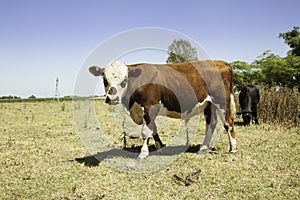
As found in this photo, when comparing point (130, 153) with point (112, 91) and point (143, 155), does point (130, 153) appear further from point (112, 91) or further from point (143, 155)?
point (112, 91)

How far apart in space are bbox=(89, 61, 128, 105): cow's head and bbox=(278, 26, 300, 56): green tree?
3295 centimetres

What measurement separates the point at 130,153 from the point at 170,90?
1.90 metres

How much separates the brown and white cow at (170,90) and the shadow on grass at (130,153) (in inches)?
12.0

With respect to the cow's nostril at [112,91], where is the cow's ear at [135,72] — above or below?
above

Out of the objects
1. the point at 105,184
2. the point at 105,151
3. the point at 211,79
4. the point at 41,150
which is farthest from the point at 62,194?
the point at 211,79

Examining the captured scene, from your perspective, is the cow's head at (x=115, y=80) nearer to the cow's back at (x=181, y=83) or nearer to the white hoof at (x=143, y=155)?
the cow's back at (x=181, y=83)

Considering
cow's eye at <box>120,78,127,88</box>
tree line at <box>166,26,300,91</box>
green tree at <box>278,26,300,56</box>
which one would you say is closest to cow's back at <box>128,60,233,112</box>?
cow's eye at <box>120,78,127,88</box>

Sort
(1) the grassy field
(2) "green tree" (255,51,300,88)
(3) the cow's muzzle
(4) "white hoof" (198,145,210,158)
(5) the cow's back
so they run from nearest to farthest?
1. (1) the grassy field
2. (3) the cow's muzzle
3. (5) the cow's back
4. (4) "white hoof" (198,145,210,158)
5. (2) "green tree" (255,51,300,88)

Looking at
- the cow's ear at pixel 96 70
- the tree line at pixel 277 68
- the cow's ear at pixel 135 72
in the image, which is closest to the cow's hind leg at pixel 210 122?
the cow's ear at pixel 135 72

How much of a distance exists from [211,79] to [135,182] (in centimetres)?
327

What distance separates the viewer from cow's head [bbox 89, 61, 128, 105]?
18.7 ft

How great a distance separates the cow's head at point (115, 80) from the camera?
5.71 m

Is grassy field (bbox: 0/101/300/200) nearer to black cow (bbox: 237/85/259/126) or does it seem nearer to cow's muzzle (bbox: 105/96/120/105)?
cow's muzzle (bbox: 105/96/120/105)

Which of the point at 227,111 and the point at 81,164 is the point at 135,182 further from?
the point at 227,111
